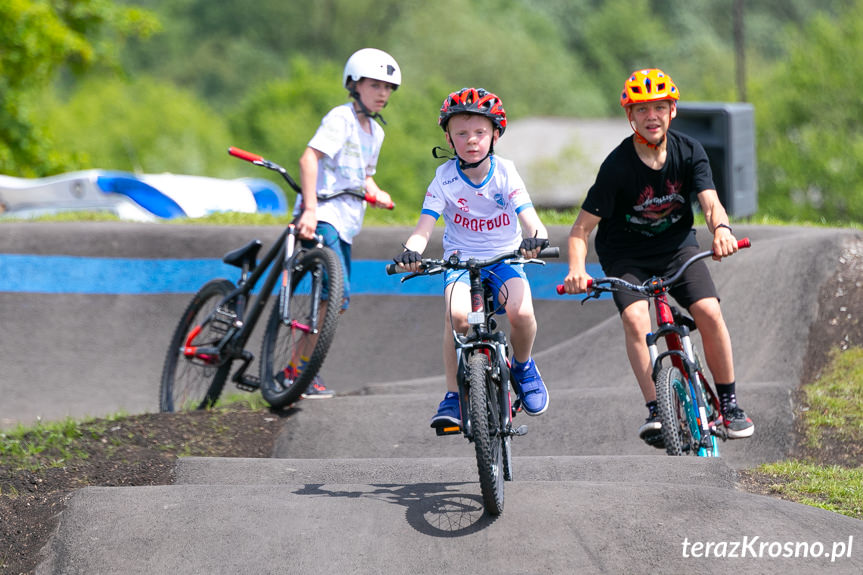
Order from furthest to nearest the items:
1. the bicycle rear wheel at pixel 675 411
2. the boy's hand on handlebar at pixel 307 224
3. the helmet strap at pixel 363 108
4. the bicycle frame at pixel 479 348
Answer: the helmet strap at pixel 363 108 → the boy's hand on handlebar at pixel 307 224 → the bicycle rear wheel at pixel 675 411 → the bicycle frame at pixel 479 348

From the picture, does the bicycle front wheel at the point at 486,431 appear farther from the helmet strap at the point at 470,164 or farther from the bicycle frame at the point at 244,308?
the bicycle frame at the point at 244,308

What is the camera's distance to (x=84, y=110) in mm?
69812

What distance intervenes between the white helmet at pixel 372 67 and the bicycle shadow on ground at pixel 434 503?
317 cm

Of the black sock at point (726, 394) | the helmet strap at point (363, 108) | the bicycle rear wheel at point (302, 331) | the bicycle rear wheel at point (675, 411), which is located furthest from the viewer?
the helmet strap at point (363, 108)

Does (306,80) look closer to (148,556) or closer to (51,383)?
(51,383)

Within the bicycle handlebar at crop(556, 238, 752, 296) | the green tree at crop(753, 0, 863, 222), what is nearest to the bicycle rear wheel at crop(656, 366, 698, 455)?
the bicycle handlebar at crop(556, 238, 752, 296)

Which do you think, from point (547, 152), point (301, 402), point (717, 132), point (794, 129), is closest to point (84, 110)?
point (547, 152)

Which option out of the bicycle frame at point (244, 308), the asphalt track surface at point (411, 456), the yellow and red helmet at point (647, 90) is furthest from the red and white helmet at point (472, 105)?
the bicycle frame at point (244, 308)

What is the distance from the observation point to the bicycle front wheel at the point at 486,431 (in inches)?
179

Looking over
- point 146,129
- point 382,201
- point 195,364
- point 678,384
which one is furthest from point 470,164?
point 146,129

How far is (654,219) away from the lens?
20.0 ft

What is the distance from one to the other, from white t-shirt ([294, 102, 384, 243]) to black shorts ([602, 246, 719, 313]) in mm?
2284

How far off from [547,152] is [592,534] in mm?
48262

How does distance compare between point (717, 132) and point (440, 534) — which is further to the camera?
point (717, 132)
